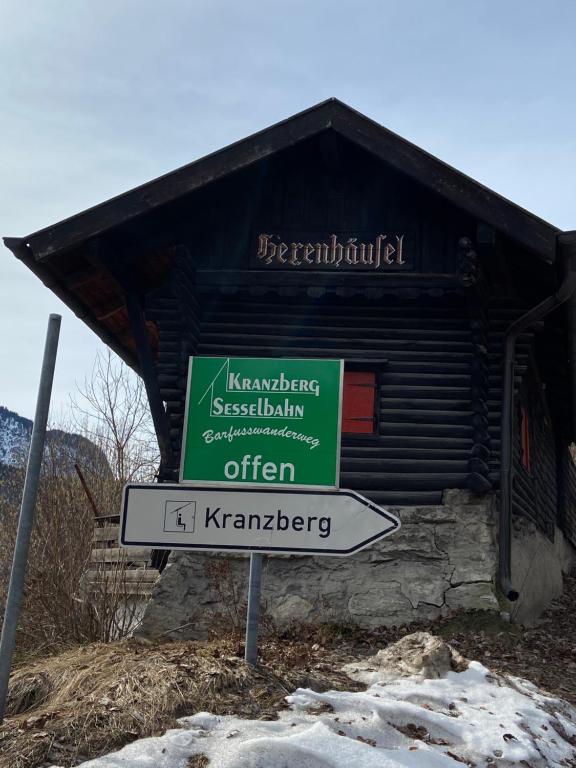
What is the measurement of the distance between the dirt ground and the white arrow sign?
88 centimetres

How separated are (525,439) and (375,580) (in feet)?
14.3

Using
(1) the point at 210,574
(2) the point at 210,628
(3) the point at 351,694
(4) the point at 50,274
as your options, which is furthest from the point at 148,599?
(3) the point at 351,694

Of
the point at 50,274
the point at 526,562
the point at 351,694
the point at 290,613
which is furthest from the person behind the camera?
the point at 526,562

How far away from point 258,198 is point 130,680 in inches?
274

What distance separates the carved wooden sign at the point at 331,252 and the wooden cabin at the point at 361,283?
0.02 meters

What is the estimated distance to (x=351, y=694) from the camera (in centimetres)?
592

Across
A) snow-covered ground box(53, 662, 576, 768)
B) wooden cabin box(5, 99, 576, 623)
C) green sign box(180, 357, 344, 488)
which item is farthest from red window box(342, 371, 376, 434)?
green sign box(180, 357, 344, 488)

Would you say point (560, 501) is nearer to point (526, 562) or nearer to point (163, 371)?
point (526, 562)

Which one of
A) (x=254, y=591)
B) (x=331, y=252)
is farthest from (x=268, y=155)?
(x=254, y=591)

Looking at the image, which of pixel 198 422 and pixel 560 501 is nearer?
pixel 198 422

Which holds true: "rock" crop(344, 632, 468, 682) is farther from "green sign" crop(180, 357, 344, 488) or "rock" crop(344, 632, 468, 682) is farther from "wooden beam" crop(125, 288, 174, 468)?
"wooden beam" crop(125, 288, 174, 468)

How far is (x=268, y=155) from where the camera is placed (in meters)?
10.3

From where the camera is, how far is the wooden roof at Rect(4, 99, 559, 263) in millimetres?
9961

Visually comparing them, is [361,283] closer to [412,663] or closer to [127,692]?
[412,663]
